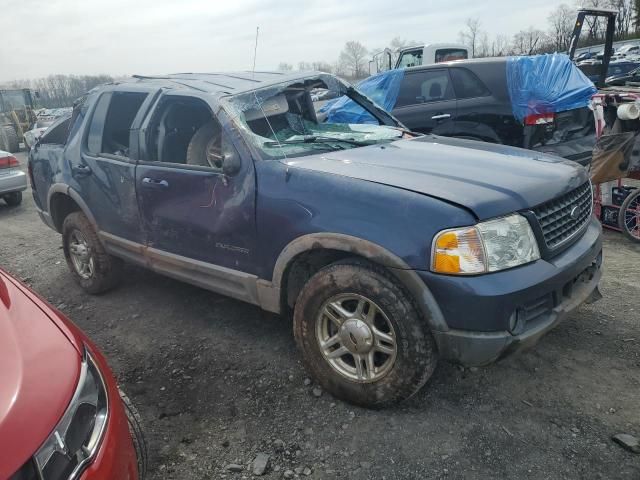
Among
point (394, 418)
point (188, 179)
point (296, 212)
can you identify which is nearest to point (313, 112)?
point (188, 179)

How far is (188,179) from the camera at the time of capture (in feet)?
10.8

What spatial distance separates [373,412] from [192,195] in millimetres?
1717

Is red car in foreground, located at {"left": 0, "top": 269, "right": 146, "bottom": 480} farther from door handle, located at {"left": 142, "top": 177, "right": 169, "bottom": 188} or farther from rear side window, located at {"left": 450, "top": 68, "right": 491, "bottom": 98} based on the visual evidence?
rear side window, located at {"left": 450, "top": 68, "right": 491, "bottom": 98}

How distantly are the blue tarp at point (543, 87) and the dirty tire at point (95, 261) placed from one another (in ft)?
16.4

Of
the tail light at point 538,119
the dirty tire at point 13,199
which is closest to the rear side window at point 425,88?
the tail light at point 538,119

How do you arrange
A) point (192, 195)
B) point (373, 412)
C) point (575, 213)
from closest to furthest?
point (373, 412) → point (575, 213) → point (192, 195)

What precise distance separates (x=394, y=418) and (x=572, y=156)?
501 cm

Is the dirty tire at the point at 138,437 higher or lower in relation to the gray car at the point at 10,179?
higher

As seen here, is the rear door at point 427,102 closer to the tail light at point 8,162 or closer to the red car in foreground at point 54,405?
the red car in foreground at point 54,405

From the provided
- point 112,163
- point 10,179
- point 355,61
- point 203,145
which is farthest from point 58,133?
point 355,61

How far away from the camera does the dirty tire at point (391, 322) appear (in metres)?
2.48

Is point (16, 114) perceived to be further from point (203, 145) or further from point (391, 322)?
point (391, 322)

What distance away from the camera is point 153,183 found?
3.54 m

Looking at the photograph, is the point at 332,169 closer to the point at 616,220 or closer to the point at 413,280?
the point at 413,280
